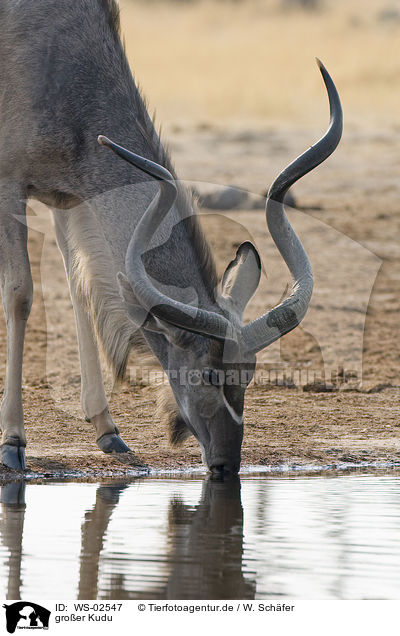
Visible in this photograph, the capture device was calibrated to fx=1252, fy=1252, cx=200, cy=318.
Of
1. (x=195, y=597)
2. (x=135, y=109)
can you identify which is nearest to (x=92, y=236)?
(x=135, y=109)

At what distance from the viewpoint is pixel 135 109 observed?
7.61 meters

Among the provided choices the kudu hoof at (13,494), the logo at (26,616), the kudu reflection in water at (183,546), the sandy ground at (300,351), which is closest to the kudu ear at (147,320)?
the kudu reflection in water at (183,546)

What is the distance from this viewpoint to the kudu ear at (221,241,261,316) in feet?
22.2

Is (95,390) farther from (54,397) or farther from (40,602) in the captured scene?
(40,602)

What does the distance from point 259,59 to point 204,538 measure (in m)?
27.7

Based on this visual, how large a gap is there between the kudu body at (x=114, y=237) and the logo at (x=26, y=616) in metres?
2.07

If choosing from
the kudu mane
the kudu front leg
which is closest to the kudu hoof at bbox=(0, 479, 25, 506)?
the kudu front leg

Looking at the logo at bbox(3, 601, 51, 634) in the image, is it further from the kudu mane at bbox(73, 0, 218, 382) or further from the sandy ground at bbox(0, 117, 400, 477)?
the sandy ground at bbox(0, 117, 400, 477)

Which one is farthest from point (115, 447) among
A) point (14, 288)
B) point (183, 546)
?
point (183, 546)

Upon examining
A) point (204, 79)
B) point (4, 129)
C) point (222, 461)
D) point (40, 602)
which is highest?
point (204, 79)

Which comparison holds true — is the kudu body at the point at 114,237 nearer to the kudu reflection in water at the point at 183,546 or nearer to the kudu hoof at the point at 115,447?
the kudu hoof at the point at 115,447

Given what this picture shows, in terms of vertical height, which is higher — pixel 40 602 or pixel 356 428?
pixel 356 428

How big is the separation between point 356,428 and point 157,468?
194 centimetres

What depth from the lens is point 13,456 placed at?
7.36 m
